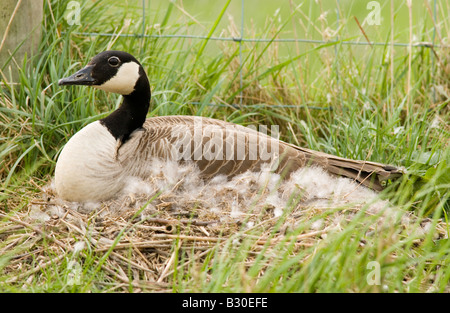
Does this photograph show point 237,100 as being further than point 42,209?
Yes

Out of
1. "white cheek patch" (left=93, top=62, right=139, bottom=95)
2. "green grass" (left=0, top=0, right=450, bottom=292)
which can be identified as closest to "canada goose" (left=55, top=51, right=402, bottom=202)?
"white cheek patch" (left=93, top=62, right=139, bottom=95)

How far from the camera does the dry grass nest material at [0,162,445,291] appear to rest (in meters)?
2.88

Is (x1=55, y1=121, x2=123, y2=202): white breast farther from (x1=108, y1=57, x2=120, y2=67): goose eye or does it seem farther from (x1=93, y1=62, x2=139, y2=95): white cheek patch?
(x1=108, y1=57, x2=120, y2=67): goose eye

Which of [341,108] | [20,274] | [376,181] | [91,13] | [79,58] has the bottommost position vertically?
[20,274]

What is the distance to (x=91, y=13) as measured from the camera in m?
4.77

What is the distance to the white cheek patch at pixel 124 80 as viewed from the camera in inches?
144

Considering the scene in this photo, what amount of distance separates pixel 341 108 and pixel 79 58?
2.19m

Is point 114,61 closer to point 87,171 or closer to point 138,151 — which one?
point 138,151

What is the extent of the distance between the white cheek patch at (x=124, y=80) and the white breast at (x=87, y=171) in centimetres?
34

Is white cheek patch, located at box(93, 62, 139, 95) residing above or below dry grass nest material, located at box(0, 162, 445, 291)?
above

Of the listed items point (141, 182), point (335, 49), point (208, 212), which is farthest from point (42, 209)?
point (335, 49)

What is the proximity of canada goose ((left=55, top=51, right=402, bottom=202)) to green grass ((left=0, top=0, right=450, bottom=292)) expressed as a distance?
0.33 metres

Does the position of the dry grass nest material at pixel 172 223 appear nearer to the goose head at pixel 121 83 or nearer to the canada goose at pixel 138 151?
the canada goose at pixel 138 151

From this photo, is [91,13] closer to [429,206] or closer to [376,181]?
[376,181]
